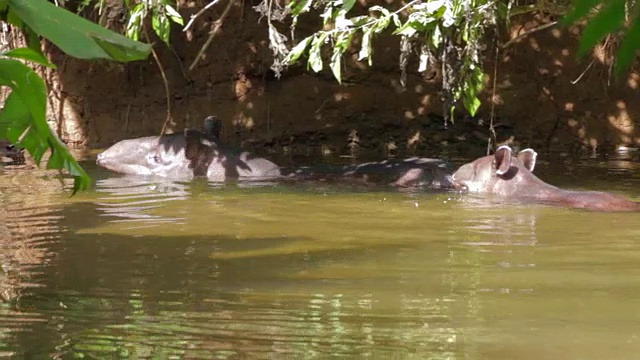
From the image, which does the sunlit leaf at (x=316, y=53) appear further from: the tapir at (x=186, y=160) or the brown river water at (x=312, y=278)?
the tapir at (x=186, y=160)

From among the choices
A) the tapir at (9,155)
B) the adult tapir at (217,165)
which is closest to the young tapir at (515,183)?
the adult tapir at (217,165)

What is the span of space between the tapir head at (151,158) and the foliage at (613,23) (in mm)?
7862

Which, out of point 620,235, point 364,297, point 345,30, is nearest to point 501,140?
point 345,30

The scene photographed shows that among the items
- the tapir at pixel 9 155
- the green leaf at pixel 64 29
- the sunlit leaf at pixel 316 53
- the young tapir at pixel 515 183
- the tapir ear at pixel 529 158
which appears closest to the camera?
the green leaf at pixel 64 29

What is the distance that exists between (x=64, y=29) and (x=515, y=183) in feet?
21.5

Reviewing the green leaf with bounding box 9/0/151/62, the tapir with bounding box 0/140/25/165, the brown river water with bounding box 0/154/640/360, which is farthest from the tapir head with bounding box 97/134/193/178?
the green leaf with bounding box 9/0/151/62

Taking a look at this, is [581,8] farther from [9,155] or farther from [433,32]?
[9,155]

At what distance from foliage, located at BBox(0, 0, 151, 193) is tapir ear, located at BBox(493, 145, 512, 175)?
6.04 meters

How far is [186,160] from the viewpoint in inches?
Result: 372

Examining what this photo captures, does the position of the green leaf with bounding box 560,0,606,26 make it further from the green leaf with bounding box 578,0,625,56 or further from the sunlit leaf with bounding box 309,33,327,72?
the sunlit leaf with bounding box 309,33,327,72

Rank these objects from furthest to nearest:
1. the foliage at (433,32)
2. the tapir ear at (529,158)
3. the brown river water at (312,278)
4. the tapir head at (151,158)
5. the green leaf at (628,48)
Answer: the tapir head at (151,158) < the tapir ear at (529,158) < the foliage at (433,32) < the brown river water at (312,278) < the green leaf at (628,48)

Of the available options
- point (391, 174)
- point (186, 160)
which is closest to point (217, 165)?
point (186, 160)

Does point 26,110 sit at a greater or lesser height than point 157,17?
lesser

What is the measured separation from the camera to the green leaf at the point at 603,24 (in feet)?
5.24
